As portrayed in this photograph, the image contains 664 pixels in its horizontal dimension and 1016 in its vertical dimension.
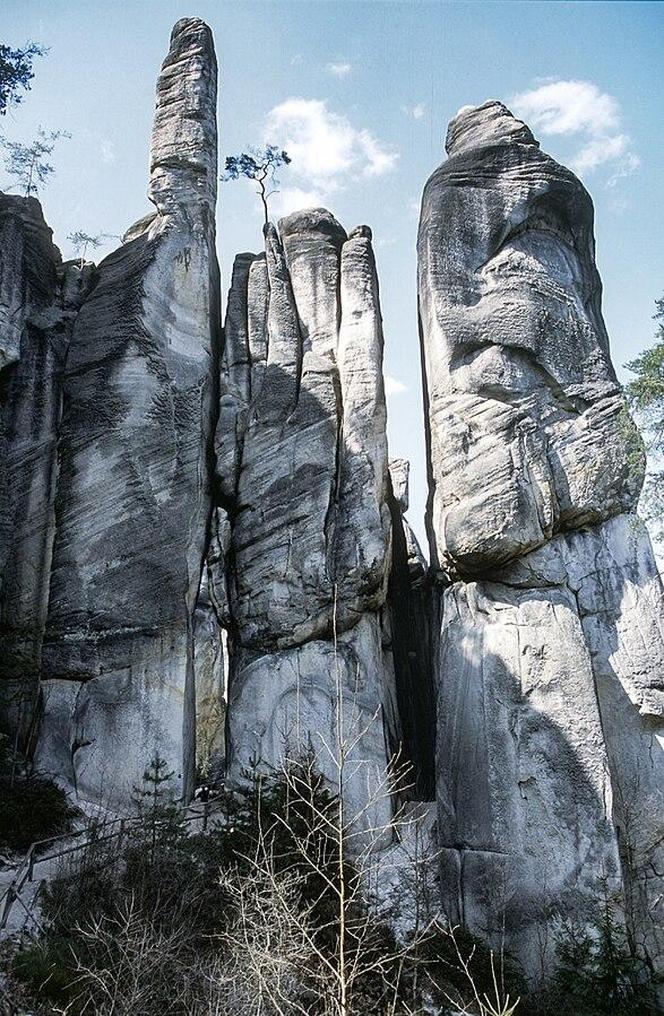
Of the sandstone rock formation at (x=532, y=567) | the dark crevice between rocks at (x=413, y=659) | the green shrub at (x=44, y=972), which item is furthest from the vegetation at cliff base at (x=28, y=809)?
the dark crevice between rocks at (x=413, y=659)

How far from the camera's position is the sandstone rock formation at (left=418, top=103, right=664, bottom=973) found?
12352 mm

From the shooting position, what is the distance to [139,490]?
1577 centimetres

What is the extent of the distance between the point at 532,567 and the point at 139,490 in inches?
269

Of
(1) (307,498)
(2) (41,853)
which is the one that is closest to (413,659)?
(1) (307,498)

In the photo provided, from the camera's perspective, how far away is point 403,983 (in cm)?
1030

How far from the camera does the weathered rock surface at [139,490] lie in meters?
14.4

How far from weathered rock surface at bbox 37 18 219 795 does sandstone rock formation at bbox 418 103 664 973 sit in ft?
14.0

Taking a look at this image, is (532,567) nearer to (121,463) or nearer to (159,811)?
(159,811)

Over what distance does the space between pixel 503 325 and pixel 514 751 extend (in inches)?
282

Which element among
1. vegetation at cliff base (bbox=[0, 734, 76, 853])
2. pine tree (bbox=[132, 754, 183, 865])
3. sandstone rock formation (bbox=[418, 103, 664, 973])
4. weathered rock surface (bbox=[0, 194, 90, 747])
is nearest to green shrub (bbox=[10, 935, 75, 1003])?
pine tree (bbox=[132, 754, 183, 865])

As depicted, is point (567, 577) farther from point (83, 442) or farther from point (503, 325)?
point (83, 442)

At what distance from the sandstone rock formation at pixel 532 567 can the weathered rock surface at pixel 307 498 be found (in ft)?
3.95

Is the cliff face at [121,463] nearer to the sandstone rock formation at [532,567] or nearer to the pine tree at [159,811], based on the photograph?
the pine tree at [159,811]

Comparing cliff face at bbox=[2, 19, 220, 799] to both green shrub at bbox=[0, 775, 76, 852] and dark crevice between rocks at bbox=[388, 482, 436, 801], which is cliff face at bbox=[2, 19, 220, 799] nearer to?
green shrub at bbox=[0, 775, 76, 852]
